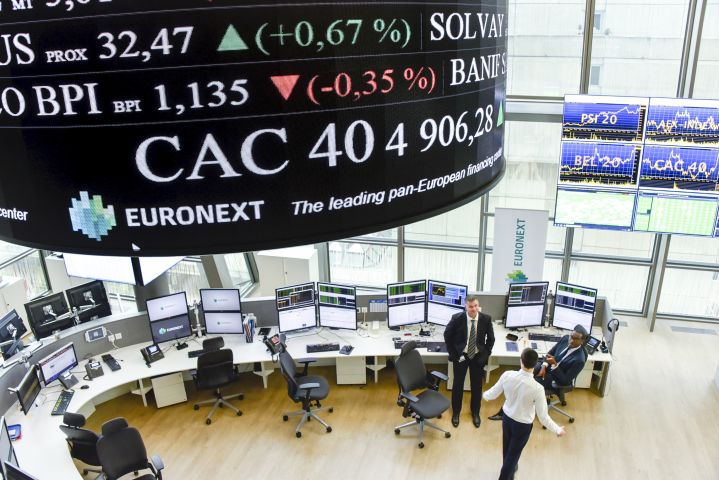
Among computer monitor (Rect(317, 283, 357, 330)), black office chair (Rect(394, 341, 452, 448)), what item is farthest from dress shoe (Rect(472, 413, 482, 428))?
computer monitor (Rect(317, 283, 357, 330))

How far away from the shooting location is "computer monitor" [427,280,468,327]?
237 inches

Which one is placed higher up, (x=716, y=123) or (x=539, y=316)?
(x=716, y=123)

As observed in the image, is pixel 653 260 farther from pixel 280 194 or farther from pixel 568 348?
pixel 280 194

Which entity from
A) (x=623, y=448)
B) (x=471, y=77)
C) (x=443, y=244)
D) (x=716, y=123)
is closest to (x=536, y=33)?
(x=716, y=123)

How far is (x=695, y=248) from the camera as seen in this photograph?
23.4ft

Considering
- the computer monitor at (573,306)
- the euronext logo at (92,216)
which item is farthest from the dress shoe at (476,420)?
the euronext logo at (92,216)

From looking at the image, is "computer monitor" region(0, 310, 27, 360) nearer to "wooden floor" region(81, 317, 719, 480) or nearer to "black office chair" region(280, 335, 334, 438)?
"wooden floor" region(81, 317, 719, 480)

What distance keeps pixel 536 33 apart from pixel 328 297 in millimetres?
3993

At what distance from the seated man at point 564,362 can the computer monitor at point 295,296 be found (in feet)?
7.48

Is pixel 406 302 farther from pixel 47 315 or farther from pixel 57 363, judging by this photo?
pixel 47 315

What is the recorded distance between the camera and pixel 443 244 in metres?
7.85

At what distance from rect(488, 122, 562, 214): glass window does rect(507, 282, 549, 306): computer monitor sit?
151 centimetres

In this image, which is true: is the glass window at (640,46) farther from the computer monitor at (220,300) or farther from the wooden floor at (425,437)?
the computer monitor at (220,300)

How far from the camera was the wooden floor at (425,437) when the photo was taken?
16.5 ft
